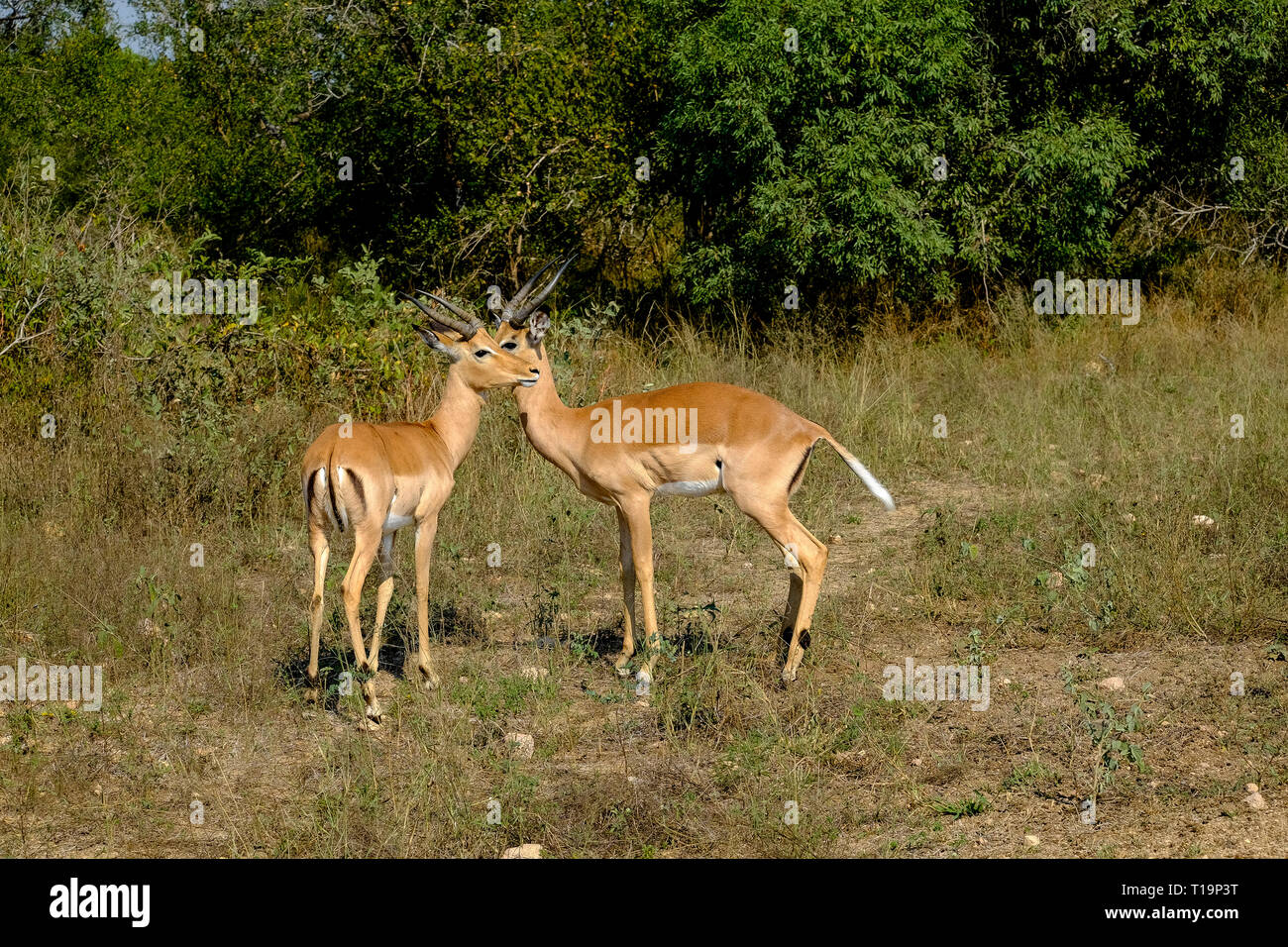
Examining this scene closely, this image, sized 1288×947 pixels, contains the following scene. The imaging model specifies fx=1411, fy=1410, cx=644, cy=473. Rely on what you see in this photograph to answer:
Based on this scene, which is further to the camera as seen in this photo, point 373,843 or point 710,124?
point 710,124

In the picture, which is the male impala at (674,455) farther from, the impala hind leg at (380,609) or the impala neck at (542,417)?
the impala hind leg at (380,609)

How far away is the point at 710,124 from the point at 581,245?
2307 millimetres

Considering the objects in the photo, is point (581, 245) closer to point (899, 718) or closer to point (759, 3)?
point (759, 3)

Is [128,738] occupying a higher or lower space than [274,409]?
lower

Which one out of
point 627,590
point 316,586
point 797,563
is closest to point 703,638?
point 627,590

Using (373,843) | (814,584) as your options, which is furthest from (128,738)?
(814,584)

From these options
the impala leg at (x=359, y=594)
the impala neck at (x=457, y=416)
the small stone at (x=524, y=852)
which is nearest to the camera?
the small stone at (x=524, y=852)

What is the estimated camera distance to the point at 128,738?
5.70m

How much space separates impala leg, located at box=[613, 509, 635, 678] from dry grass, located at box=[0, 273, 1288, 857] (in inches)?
4.5

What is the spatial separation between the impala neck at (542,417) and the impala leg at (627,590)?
17.3 inches

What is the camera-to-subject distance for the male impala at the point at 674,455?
642cm

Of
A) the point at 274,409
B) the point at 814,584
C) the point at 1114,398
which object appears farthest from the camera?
the point at 1114,398

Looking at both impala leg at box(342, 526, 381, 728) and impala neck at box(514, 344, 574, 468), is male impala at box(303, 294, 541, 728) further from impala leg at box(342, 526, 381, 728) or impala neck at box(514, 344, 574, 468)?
impala neck at box(514, 344, 574, 468)

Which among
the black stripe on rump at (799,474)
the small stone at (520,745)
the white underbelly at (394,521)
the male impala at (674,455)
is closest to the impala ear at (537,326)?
the male impala at (674,455)
